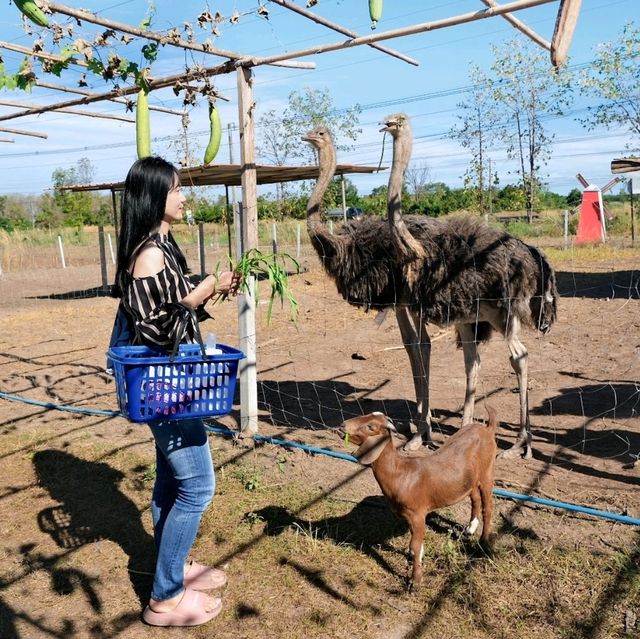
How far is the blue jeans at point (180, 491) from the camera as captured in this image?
2.80m

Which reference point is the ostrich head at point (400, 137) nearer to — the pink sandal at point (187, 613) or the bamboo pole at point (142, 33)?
the bamboo pole at point (142, 33)

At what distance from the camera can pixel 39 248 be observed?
80.4 ft

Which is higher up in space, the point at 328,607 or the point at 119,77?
the point at 119,77

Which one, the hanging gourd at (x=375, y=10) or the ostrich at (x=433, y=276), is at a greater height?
the hanging gourd at (x=375, y=10)

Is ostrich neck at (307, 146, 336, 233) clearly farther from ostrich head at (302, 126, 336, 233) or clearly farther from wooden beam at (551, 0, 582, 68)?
wooden beam at (551, 0, 582, 68)

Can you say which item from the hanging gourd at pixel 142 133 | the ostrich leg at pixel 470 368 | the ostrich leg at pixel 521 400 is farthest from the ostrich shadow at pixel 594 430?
the hanging gourd at pixel 142 133

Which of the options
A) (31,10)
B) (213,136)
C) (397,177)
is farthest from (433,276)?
(31,10)

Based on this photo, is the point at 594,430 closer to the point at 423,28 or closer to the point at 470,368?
the point at 470,368

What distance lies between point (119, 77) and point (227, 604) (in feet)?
10.3

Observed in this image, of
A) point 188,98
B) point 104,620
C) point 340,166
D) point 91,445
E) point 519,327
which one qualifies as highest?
point 340,166

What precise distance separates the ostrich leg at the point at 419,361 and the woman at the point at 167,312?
223 cm

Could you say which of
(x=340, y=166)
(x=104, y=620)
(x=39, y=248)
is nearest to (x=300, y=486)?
(x=104, y=620)

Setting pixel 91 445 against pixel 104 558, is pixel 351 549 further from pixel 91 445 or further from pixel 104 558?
pixel 91 445

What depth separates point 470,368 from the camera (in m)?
4.95
